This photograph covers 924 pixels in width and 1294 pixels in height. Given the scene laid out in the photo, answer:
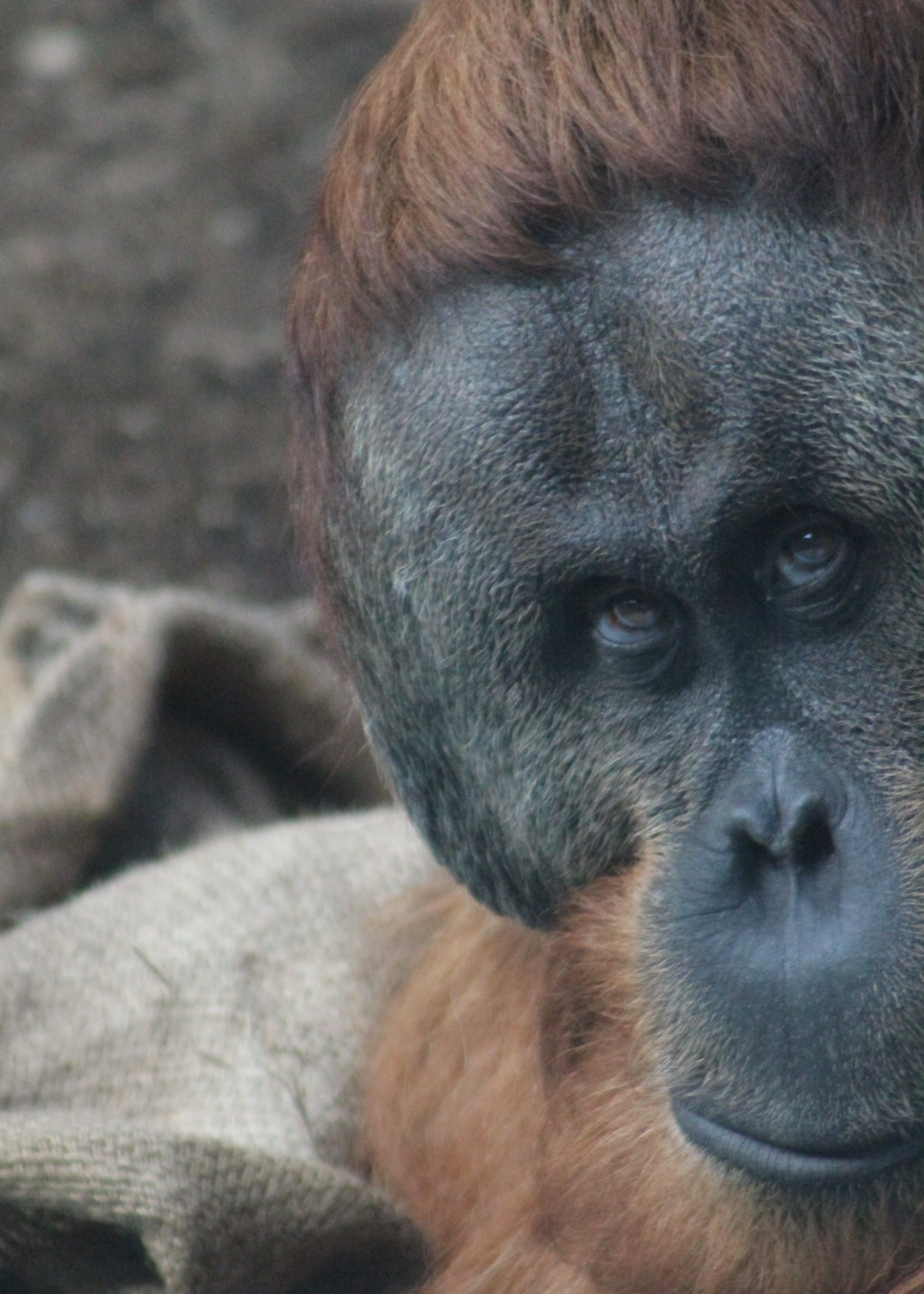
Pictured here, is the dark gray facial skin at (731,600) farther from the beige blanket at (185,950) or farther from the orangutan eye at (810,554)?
the beige blanket at (185,950)

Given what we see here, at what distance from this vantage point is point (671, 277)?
55.6 inches

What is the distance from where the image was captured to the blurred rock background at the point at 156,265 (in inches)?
143

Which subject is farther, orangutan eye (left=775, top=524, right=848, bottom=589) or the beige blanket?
the beige blanket

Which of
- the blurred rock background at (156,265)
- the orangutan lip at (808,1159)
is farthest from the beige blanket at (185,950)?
the blurred rock background at (156,265)

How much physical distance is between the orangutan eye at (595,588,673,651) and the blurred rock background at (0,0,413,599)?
2009 millimetres

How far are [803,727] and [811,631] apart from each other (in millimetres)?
73

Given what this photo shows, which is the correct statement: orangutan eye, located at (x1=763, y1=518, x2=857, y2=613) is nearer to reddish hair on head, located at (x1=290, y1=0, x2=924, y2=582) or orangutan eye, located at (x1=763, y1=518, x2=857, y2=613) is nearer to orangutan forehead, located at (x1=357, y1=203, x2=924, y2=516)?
orangutan forehead, located at (x1=357, y1=203, x2=924, y2=516)

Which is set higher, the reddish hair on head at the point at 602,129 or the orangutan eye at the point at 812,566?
the reddish hair on head at the point at 602,129

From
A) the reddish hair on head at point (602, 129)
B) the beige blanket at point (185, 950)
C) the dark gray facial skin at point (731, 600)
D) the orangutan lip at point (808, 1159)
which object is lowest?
the beige blanket at point (185, 950)

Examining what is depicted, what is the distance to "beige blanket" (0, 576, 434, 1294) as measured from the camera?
170 centimetres

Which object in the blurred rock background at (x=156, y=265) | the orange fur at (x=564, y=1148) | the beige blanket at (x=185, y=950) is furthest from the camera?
the blurred rock background at (x=156, y=265)

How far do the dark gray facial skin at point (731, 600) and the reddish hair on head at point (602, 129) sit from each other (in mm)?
33

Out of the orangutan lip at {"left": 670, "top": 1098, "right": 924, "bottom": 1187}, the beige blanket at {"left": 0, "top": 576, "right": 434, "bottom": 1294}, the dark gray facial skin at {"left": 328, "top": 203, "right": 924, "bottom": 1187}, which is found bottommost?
the beige blanket at {"left": 0, "top": 576, "right": 434, "bottom": 1294}

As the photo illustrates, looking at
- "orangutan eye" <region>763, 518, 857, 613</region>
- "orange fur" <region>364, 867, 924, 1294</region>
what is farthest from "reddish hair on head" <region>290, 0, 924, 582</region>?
"orange fur" <region>364, 867, 924, 1294</region>
